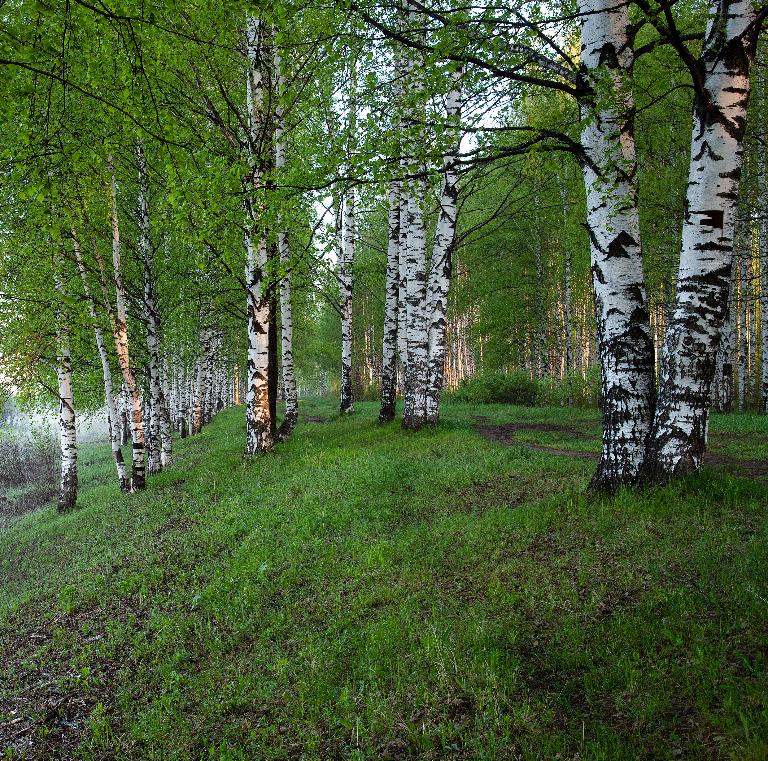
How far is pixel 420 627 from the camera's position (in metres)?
3.95

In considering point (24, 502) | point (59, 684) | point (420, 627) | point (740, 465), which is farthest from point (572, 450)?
point (24, 502)

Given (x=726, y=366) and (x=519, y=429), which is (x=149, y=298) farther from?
(x=726, y=366)

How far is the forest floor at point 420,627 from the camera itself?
288cm

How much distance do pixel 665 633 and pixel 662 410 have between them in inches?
115

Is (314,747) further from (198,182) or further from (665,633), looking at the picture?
(198,182)

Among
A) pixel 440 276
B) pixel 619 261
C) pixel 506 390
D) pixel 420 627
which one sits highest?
pixel 440 276

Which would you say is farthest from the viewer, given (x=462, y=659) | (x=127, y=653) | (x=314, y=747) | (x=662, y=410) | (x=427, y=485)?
(x=427, y=485)

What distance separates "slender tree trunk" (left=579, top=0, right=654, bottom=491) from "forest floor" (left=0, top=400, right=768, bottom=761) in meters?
0.68

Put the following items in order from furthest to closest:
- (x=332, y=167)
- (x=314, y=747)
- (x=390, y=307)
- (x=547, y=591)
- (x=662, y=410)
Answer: (x=390, y=307), (x=332, y=167), (x=662, y=410), (x=547, y=591), (x=314, y=747)

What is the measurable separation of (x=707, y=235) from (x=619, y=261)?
902 mm

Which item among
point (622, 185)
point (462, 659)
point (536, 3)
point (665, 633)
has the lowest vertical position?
point (462, 659)

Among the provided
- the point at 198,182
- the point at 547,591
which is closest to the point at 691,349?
the point at 547,591

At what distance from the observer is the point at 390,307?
628 inches

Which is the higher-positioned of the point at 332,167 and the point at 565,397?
the point at 332,167
